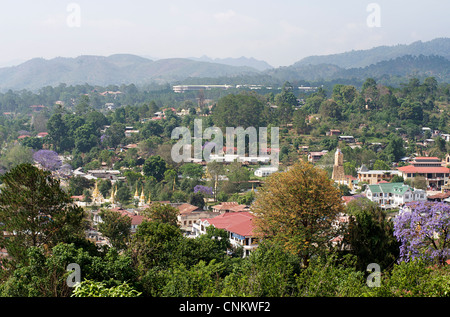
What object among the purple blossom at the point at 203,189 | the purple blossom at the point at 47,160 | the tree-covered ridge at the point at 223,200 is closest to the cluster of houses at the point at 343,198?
the tree-covered ridge at the point at 223,200

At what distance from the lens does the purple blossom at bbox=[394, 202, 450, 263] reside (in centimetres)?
749

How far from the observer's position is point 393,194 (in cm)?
2080

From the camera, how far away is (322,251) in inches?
323

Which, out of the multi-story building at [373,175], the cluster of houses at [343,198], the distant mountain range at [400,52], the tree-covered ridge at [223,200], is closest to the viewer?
the tree-covered ridge at [223,200]

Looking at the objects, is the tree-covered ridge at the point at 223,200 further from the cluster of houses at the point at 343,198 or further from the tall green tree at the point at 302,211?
the cluster of houses at the point at 343,198

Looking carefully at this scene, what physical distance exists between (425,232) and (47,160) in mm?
21974

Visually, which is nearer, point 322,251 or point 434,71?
point 322,251

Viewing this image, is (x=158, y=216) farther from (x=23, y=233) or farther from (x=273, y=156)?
(x=273, y=156)

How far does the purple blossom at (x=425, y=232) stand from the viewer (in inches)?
295

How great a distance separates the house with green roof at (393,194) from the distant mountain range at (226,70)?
174 feet

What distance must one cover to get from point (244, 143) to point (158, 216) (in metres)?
18.4

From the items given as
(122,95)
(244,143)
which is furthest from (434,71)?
(244,143)

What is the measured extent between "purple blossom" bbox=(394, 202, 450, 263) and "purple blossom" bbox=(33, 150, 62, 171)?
20800mm

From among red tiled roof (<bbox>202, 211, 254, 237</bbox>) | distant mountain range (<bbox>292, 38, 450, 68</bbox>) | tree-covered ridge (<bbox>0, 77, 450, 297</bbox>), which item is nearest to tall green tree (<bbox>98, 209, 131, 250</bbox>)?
tree-covered ridge (<bbox>0, 77, 450, 297</bbox>)
